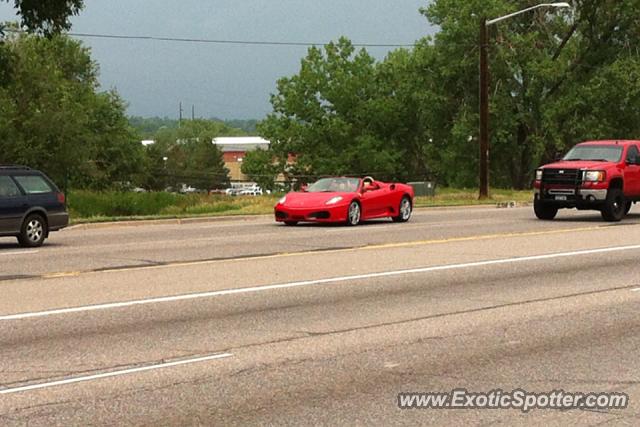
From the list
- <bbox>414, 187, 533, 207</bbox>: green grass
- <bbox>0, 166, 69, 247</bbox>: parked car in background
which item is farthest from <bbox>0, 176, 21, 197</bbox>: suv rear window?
<bbox>414, 187, 533, 207</bbox>: green grass

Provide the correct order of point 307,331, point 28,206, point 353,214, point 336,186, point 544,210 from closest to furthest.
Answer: point 307,331 < point 28,206 < point 353,214 < point 336,186 < point 544,210

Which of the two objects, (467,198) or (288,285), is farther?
(467,198)

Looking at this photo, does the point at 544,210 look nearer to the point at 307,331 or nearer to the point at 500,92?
the point at 307,331

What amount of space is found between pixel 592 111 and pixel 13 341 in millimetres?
59758

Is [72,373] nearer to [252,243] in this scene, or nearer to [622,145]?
[252,243]

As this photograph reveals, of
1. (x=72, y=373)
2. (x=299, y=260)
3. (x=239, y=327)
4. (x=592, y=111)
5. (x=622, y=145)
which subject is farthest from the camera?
(x=592, y=111)

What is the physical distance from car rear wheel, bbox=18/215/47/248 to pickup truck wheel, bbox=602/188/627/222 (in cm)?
1355

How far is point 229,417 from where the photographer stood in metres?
7.11

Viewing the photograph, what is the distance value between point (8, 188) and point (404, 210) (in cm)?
1071

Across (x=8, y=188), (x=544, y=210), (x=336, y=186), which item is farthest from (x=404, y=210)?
(x=8, y=188)

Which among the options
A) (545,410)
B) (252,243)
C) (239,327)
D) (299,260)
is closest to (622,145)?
(252,243)

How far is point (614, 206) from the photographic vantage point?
27156mm

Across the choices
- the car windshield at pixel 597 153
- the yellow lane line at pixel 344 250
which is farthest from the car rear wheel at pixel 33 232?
the car windshield at pixel 597 153

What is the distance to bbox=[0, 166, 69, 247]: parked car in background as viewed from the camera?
20.5m
